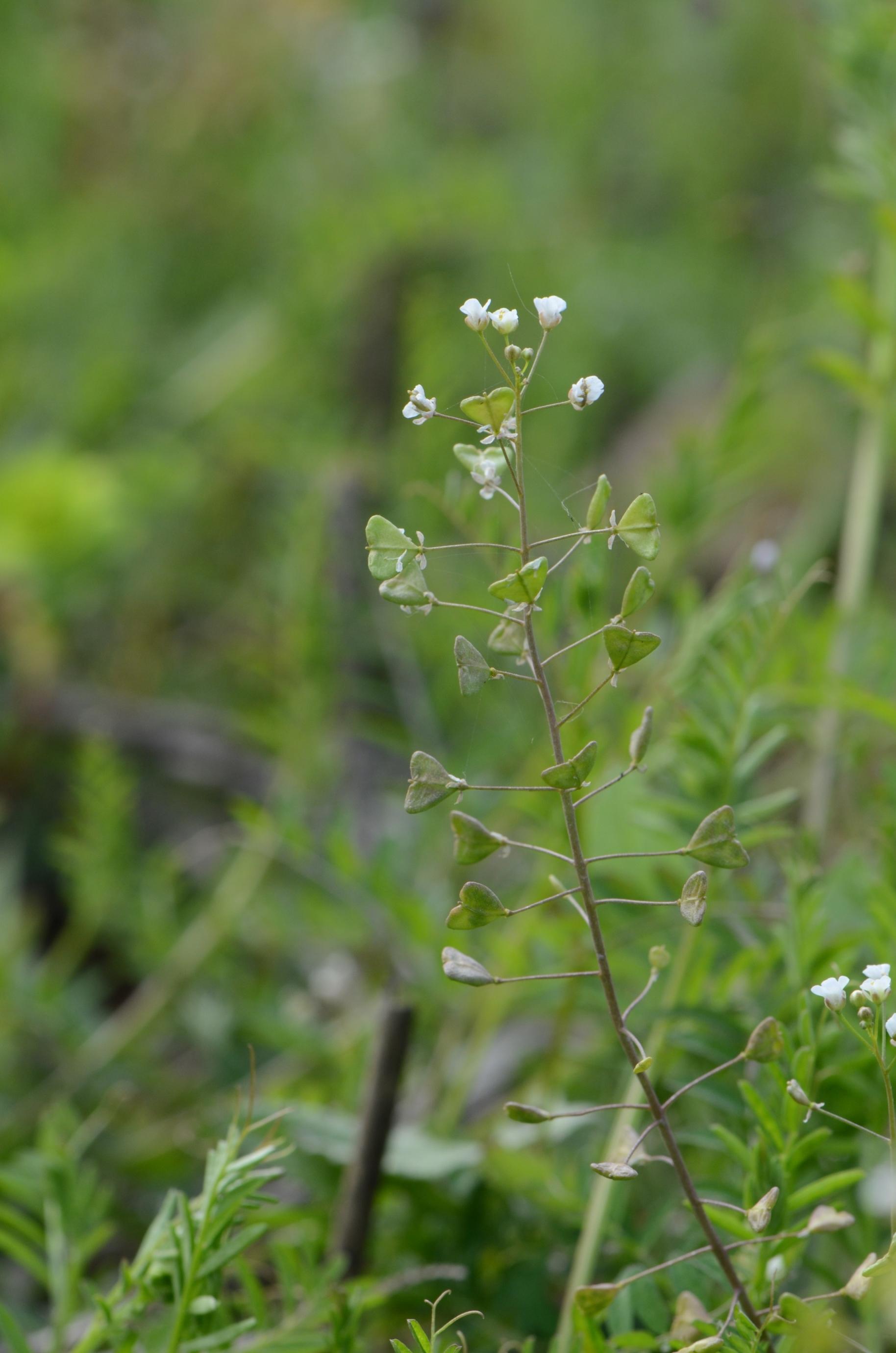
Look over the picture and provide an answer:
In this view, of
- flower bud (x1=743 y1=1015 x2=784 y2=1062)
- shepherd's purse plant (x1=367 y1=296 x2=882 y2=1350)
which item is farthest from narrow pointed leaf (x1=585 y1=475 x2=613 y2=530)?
flower bud (x1=743 y1=1015 x2=784 y2=1062)

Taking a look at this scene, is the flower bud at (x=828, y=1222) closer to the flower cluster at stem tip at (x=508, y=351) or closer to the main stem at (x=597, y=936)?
the main stem at (x=597, y=936)

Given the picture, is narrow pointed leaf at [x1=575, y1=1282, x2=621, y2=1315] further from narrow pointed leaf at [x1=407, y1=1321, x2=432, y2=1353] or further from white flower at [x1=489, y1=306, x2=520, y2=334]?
white flower at [x1=489, y1=306, x2=520, y2=334]

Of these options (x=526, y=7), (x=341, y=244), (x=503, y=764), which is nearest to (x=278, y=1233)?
(x=503, y=764)

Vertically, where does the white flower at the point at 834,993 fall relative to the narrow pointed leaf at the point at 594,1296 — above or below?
above

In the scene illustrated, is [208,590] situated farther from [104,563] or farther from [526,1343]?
[526,1343]

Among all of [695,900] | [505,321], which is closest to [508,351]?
[505,321]

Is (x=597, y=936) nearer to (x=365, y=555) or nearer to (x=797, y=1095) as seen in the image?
(x=797, y=1095)

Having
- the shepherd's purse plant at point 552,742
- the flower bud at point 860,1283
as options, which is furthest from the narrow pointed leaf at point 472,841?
the flower bud at point 860,1283

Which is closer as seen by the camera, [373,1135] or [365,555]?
[373,1135]
